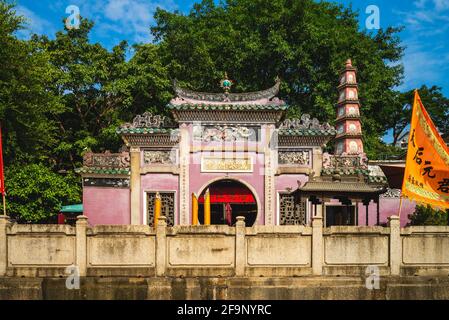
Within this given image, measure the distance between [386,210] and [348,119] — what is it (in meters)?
5.20

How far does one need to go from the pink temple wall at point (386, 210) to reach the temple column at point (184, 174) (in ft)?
20.2

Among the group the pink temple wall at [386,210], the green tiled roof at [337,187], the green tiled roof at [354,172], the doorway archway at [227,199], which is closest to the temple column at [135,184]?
the doorway archway at [227,199]

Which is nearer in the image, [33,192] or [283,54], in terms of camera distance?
[33,192]

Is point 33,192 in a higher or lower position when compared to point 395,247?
higher

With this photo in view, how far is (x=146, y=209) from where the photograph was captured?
16.9 metres

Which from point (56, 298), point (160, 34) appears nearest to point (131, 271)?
point (56, 298)

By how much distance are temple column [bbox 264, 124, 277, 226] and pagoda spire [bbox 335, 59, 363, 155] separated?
5525 millimetres

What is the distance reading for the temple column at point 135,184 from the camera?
54.8 ft

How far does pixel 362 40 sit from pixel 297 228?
69.0 feet

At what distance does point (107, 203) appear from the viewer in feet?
55.4

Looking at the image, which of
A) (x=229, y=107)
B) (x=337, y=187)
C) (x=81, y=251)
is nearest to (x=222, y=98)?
(x=229, y=107)

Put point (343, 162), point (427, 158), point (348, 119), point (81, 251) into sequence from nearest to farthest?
point (81, 251), point (427, 158), point (343, 162), point (348, 119)

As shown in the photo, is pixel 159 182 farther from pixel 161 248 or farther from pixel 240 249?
pixel 240 249

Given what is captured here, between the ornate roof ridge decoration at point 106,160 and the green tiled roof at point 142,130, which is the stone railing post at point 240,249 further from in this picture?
the ornate roof ridge decoration at point 106,160
